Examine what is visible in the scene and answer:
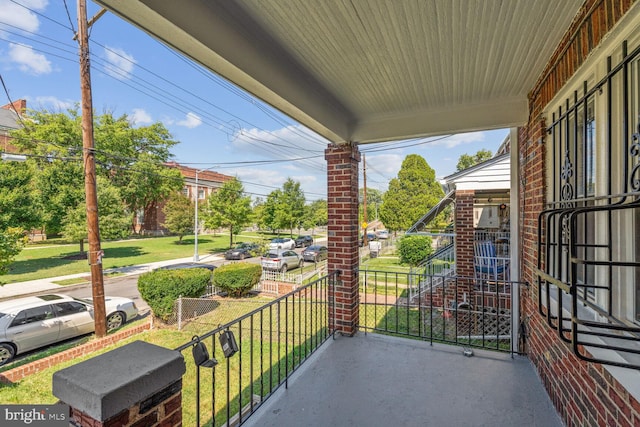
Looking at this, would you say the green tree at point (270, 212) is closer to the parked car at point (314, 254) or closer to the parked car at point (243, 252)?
the parked car at point (243, 252)

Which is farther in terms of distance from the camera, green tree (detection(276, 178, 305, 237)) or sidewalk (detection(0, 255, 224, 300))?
green tree (detection(276, 178, 305, 237))

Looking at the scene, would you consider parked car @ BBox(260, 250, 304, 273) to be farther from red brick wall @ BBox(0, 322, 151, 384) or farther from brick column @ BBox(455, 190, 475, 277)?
brick column @ BBox(455, 190, 475, 277)

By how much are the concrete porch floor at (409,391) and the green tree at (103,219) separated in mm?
12862

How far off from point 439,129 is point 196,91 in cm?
1300

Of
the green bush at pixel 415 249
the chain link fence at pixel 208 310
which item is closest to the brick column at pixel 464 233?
the chain link fence at pixel 208 310

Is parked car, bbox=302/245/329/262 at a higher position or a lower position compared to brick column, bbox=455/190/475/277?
lower

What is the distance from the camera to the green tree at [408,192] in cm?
1838

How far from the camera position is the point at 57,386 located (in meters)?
1.04

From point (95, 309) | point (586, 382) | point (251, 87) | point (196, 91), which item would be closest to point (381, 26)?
point (251, 87)

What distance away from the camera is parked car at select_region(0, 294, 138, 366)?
17.4ft

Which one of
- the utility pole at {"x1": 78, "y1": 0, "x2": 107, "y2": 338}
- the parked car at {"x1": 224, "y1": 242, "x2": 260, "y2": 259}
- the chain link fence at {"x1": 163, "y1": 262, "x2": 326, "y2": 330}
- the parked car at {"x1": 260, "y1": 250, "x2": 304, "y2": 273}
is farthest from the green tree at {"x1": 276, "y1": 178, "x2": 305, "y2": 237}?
the utility pole at {"x1": 78, "y1": 0, "x2": 107, "y2": 338}

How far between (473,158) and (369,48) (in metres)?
23.0

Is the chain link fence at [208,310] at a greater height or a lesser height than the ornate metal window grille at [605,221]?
lesser

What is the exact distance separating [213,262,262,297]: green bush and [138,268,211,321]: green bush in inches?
41.4
